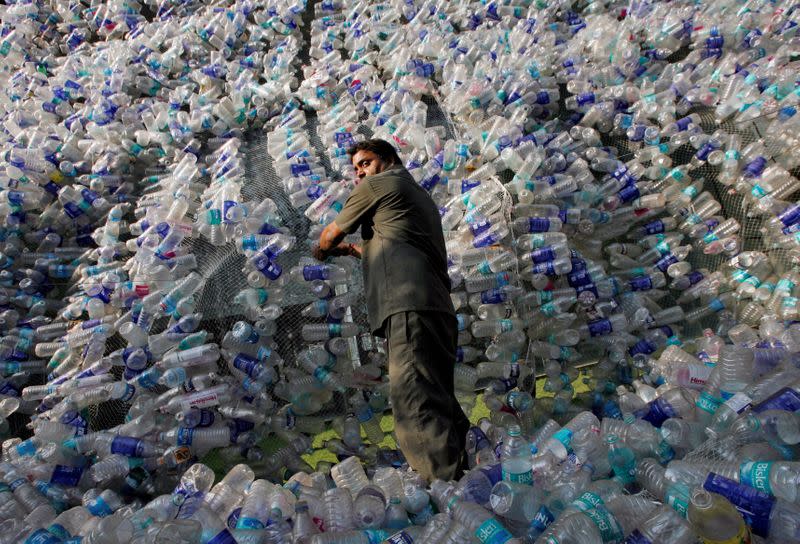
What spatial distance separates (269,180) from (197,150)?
0.96 m

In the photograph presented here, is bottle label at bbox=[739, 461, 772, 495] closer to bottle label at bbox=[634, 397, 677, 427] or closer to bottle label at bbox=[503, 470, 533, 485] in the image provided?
bottle label at bbox=[634, 397, 677, 427]

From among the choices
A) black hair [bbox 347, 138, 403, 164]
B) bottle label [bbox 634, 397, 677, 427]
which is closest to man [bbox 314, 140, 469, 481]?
black hair [bbox 347, 138, 403, 164]

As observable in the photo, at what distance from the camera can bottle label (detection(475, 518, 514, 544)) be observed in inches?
65.2

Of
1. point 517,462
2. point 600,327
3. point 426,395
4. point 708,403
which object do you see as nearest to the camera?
point 517,462

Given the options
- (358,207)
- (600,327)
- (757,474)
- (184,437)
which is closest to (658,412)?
(757,474)

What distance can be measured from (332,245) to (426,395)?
0.93 m

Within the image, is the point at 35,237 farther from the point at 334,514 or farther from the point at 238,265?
the point at 334,514

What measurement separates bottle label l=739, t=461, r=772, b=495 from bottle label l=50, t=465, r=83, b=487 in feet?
8.79

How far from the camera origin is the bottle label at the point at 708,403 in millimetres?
2283

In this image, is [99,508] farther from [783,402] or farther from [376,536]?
[783,402]

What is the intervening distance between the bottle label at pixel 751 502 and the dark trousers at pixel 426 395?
1.03 meters

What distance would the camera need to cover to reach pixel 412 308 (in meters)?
2.60

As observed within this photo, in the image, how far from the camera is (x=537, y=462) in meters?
2.17

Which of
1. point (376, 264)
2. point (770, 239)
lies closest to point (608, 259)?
point (770, 239)
